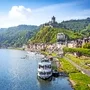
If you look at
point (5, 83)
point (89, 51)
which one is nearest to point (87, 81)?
point (5, 83)

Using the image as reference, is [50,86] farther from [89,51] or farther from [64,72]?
[89,51]

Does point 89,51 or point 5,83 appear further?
point 89,51

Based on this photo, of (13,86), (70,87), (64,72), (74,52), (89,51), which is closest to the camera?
(70,87)

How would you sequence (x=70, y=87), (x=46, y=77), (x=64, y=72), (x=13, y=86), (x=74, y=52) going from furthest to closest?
(x=74, y=52), (x=64, y=72), (x=46, y=77), (x=13, y=86), (x=70, y=87)

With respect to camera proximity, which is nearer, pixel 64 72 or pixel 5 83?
pixel 5 83

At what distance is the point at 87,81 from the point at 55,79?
16.0 m

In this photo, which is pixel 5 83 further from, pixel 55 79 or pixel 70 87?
pixel 70 87

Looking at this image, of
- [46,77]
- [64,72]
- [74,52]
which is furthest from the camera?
[74,52]

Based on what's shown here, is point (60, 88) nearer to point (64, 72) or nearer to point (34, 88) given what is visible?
point (34, 88)

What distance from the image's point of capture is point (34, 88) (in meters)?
76.2

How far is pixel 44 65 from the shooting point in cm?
9088

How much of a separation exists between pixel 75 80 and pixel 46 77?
13118 mm

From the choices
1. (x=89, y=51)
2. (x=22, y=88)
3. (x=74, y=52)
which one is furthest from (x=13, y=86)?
(x=74, y=52)

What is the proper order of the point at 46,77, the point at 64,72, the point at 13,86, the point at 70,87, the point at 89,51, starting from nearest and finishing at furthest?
the point at 70,87, the point at 13,86, the point at 46,77, the point at 64,72, the point at 89,51
